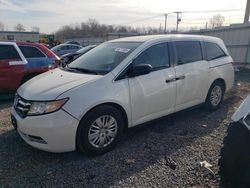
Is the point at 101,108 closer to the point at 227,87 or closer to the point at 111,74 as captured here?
the point at 111,74

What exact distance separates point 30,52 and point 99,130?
14.6 feet

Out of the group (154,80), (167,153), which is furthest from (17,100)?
(167,153)

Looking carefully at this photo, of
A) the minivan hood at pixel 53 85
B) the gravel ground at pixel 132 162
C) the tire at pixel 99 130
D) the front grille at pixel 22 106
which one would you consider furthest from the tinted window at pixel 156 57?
the front grille at pixel 22 106

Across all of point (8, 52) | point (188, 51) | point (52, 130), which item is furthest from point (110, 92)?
point (8, 52)

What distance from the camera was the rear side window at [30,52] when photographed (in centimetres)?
667

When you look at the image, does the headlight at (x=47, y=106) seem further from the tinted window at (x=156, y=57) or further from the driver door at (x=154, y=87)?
the tinted window at (x=156, y=57)

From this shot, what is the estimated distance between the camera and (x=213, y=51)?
5180 millimetres

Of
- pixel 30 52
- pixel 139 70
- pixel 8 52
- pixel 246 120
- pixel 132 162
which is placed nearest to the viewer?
pixel 246 120

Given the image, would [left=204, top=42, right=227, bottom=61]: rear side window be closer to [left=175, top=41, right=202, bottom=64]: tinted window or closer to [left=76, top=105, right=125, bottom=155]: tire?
[left=175, top=41, right=202, bottom=64]: tinted window

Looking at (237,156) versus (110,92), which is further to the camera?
(110,92)

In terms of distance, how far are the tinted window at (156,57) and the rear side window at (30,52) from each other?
4128mm

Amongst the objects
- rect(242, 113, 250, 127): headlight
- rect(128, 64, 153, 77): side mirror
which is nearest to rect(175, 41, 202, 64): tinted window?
rect(128, 64, 153, 77): side mirror

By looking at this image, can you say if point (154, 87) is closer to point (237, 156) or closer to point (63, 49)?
point (237, 156)

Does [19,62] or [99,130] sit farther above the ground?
[19,62]
